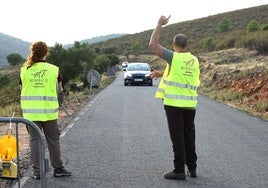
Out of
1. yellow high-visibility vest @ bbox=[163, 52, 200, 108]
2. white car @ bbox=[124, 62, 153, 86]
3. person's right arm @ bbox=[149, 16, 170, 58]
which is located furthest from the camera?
white car @ bbox=[124, 62, 153, 86]

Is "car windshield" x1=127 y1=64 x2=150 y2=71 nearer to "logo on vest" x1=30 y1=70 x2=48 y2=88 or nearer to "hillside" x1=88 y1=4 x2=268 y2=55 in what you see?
"logo on vest" x1=30 y1=70 x2=48 y2=88

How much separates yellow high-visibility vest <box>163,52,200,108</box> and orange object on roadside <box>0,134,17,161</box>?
212 cm

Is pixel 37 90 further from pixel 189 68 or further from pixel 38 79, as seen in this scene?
pixel 189 68

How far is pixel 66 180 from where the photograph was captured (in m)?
6.43

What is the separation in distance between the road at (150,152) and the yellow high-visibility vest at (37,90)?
909 mm

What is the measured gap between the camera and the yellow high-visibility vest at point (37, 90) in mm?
6434

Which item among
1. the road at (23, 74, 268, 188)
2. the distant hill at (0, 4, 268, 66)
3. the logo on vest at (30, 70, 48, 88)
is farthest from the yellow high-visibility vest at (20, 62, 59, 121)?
the distant hill at (0, 4, 268, 66)

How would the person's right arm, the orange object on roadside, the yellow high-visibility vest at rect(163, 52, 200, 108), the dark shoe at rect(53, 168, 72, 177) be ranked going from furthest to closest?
Answer: 1. the dark shoe at rect(53, 168, 72, 177)
2. the yellow high-visibility vest at rect(163, 52, 200, 108)
3. the person's right arm
4. the orange object on roadside

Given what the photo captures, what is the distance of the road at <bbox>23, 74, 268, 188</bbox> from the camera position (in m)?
6.41

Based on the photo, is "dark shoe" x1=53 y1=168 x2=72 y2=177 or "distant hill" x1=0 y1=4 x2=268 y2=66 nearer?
"dark shoe" x1=53 y1=168 x2=72 y2=177

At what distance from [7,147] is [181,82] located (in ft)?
8.05

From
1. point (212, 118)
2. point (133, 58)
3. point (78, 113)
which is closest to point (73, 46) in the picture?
point (78, 113)

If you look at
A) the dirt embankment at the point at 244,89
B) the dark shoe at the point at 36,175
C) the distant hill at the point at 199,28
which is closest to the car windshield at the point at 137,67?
the dirt embankment at the point at 244,89

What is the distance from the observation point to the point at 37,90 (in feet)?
21.1
